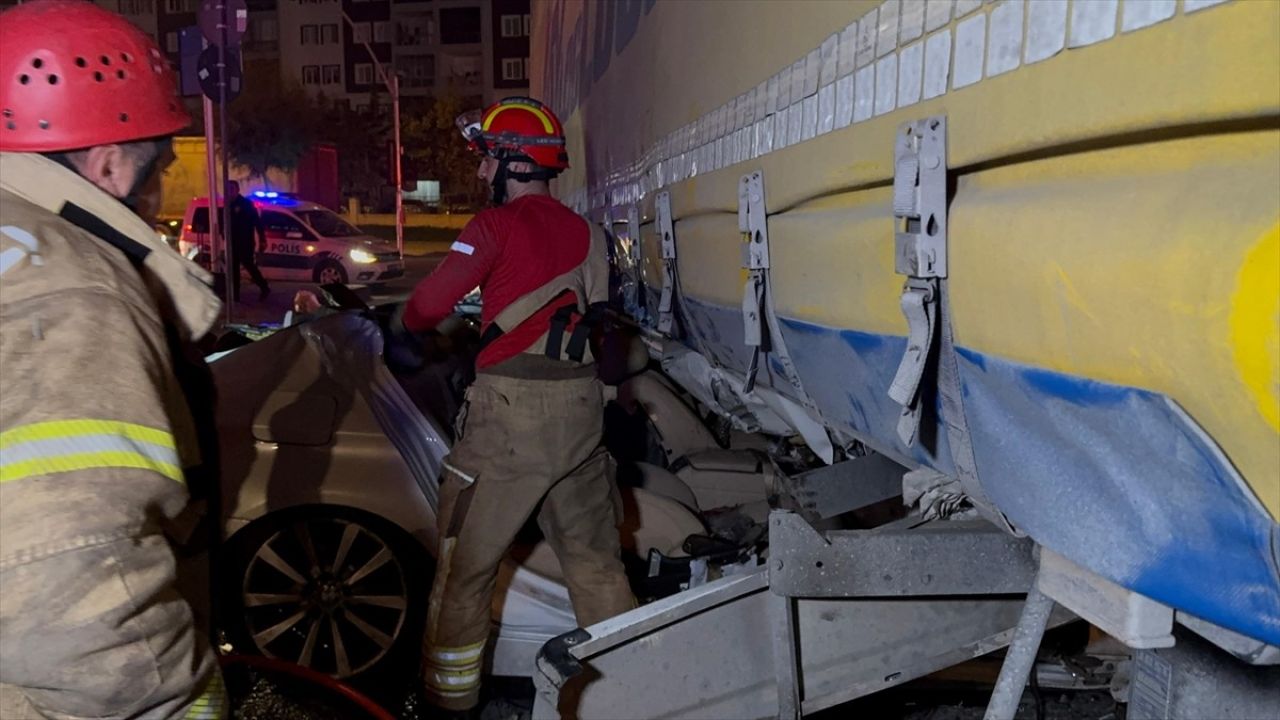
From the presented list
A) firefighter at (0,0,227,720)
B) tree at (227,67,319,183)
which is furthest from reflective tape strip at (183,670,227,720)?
tree at (227,67,319,183)

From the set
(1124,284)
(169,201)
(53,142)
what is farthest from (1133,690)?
(169,201)

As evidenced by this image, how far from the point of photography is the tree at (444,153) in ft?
159

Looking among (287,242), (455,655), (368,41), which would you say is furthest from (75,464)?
(368,41)

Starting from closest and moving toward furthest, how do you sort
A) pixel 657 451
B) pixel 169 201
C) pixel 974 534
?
pixel 974 534
pixel 657 451
pixel 169 201

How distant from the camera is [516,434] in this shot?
3344mm

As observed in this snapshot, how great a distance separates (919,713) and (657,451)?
178 cm

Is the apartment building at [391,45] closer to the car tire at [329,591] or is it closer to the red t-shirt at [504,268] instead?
the car tire at [329,591]

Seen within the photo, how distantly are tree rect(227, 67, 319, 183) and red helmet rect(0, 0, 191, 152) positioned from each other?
42360 mm

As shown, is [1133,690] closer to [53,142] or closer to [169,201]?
[53,142]

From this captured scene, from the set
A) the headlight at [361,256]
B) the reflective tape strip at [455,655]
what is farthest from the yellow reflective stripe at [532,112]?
the headlight at [361,256]

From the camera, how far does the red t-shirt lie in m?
3.32

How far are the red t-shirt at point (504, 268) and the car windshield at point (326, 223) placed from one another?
18401 millimetres

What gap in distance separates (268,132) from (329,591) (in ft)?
137

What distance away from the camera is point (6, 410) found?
1.34m
